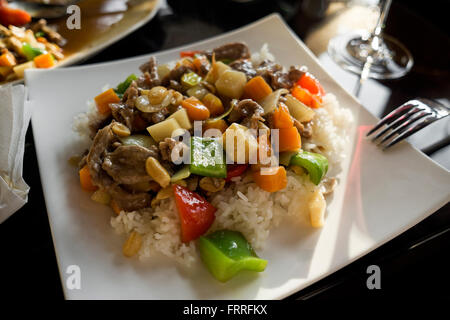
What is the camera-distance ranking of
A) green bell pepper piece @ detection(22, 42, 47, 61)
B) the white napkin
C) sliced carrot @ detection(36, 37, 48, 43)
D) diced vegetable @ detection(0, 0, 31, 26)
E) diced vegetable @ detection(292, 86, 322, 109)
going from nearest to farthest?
the white napkin < diced vegetable @ detection(292, 86, 322, 109) < green bell pepper piece @ detection(22, 42, 47, 61) < sliced carrot @ detection(36, 37, 48, 43) < diced vegetable @ detection(0, 0, 31, 26)

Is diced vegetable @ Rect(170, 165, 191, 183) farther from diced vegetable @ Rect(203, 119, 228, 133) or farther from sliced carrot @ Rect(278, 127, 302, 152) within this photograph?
sliced carrot @ Rect(278, 127, 302, 152)

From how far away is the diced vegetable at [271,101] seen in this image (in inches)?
91.6

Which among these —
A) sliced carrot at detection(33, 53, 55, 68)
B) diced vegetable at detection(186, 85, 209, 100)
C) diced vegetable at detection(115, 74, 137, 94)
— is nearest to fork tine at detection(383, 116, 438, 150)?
diced vegetable at detection(186, 85, 209, 100)

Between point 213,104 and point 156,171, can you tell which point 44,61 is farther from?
point 156,171

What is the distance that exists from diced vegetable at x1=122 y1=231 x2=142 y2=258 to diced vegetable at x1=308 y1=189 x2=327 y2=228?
0.92m

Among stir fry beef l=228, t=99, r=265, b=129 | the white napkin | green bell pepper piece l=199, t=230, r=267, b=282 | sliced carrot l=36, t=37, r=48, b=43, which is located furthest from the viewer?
sliced carrot l=36, t=37, r=48, b=43

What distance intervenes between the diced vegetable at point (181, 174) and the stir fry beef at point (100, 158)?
0.32m

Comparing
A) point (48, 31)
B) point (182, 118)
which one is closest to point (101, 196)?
point (182, 118)

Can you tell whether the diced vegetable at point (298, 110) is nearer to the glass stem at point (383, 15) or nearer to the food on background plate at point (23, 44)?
the glass stem at point (383, 15)

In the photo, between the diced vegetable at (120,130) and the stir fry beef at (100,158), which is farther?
the diced vegetable at (120,130)

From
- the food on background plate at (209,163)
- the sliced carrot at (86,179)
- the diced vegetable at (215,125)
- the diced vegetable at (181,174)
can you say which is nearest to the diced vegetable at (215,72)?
the food on background plate at (209,163)

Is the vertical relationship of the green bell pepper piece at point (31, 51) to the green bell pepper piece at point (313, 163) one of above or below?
above

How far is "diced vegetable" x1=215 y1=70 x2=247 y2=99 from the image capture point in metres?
2.42
